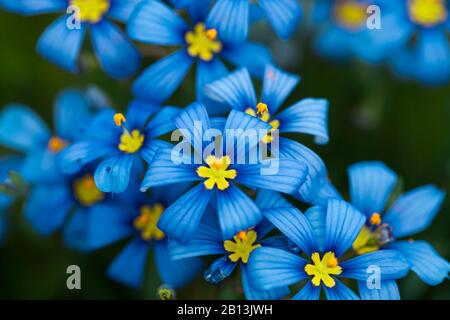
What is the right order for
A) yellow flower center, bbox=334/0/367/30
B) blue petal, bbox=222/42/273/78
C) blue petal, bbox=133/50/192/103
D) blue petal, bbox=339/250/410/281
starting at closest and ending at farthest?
blue petal, bbox=339/250/410/281 < blue petal, bbox=133/50/192/103 < blue petal, bbox=222/42/273/78 < yellow flower center, bbox=334/0/367/30

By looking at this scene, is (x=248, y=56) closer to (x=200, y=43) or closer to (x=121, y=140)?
(x=200, y=43)

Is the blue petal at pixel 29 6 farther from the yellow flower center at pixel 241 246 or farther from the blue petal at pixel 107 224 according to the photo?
the yellow flower center at pixel 241 246

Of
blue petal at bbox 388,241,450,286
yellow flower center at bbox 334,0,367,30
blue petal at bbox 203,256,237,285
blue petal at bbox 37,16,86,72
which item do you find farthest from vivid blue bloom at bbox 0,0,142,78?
yellow flower center at bbox 334,0,367,30

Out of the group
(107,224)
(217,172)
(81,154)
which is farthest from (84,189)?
(217,172)

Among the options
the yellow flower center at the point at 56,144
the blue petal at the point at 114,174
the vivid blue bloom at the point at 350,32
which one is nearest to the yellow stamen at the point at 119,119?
the blue petal at the point at 114,174

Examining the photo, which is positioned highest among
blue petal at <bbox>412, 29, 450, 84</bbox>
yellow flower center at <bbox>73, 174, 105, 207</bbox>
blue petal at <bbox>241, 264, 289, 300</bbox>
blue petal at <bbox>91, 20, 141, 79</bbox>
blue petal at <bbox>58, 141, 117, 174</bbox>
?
blue petal at <bbox>412, 29, 450, 84</bbox>

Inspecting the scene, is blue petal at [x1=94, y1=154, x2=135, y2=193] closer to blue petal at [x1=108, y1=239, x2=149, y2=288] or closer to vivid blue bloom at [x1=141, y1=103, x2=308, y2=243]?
vivid blue bloom at [x1=141, y1=103, x2=308, y2=243]

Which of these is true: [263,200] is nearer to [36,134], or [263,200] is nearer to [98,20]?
[98,20]
